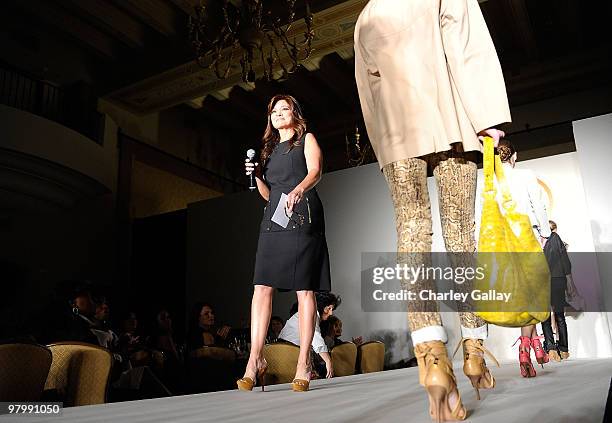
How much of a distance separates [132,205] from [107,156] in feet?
5.52

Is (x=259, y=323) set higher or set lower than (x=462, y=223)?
lower

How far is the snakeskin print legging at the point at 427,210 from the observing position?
132cm

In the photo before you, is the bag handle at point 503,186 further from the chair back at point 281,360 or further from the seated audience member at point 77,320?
the seated audience member at point 77,320

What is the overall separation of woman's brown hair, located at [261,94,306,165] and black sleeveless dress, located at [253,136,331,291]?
41 mm

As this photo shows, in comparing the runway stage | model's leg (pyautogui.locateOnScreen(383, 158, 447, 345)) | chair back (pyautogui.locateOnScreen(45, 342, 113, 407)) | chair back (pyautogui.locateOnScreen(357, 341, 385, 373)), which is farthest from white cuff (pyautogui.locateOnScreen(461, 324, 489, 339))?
chair back (pyautogui.locateOnScreen(357, 341, 385, 373))

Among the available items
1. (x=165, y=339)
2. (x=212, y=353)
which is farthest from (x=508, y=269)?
(x=165, y=339)

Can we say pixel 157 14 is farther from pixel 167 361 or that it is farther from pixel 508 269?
pixel 508 269

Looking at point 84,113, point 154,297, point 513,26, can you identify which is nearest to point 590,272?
point 513,26

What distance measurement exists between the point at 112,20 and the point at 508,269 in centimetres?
840

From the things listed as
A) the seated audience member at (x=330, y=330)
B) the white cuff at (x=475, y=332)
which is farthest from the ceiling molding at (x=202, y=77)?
the white cuff at (x=475, y=332)

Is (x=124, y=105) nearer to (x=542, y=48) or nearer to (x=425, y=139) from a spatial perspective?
(x=542, y=48)

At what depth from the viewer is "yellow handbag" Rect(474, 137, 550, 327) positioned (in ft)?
4.21

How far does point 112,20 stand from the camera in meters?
8.21

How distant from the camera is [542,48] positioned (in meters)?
8.75
